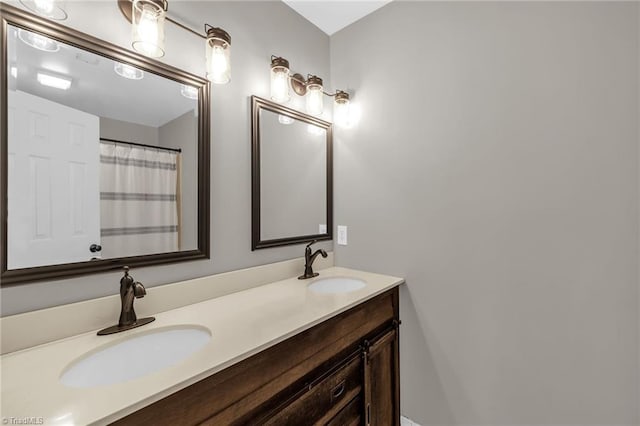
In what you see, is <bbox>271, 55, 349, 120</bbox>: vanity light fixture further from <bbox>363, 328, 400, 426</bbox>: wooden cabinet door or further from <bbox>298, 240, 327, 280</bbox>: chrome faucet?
<bbox>363, 328, 400, 426</bbox>: wooden cabinet door

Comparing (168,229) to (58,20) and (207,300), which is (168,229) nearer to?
(207,300)

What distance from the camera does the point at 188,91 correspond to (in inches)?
49.8

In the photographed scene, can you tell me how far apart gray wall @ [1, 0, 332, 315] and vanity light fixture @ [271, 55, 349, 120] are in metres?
0.06

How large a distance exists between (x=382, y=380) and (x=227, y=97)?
5.35 ft

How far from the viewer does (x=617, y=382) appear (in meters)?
1.08

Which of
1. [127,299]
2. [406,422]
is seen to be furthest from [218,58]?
[406,422]

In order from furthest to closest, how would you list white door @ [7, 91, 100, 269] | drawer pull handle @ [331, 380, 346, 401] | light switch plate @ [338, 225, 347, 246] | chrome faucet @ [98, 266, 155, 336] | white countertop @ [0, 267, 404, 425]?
light switch plate @ [338, 225, 347, 246] → drawer pull handle @ [331, 380, 346, 401] → chrome faucet @ [98, 266, 155, 336] → white door @ [7, 91, 100, 269] → white countertop @ [0, 267, 404, 425]

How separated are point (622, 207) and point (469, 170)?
556 mm

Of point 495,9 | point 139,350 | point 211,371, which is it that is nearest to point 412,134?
point 495,9

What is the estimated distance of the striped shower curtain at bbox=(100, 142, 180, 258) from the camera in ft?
3.43

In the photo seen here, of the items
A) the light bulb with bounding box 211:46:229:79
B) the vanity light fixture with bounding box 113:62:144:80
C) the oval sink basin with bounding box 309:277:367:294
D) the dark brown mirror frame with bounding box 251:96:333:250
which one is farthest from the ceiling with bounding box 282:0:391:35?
the oval sink basin with bounding box 309:277:367:294

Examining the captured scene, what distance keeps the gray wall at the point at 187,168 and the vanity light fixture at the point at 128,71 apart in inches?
7.8

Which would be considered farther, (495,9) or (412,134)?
(412,134)

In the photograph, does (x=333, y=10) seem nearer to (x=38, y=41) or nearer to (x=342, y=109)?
(x=342, y=109)
